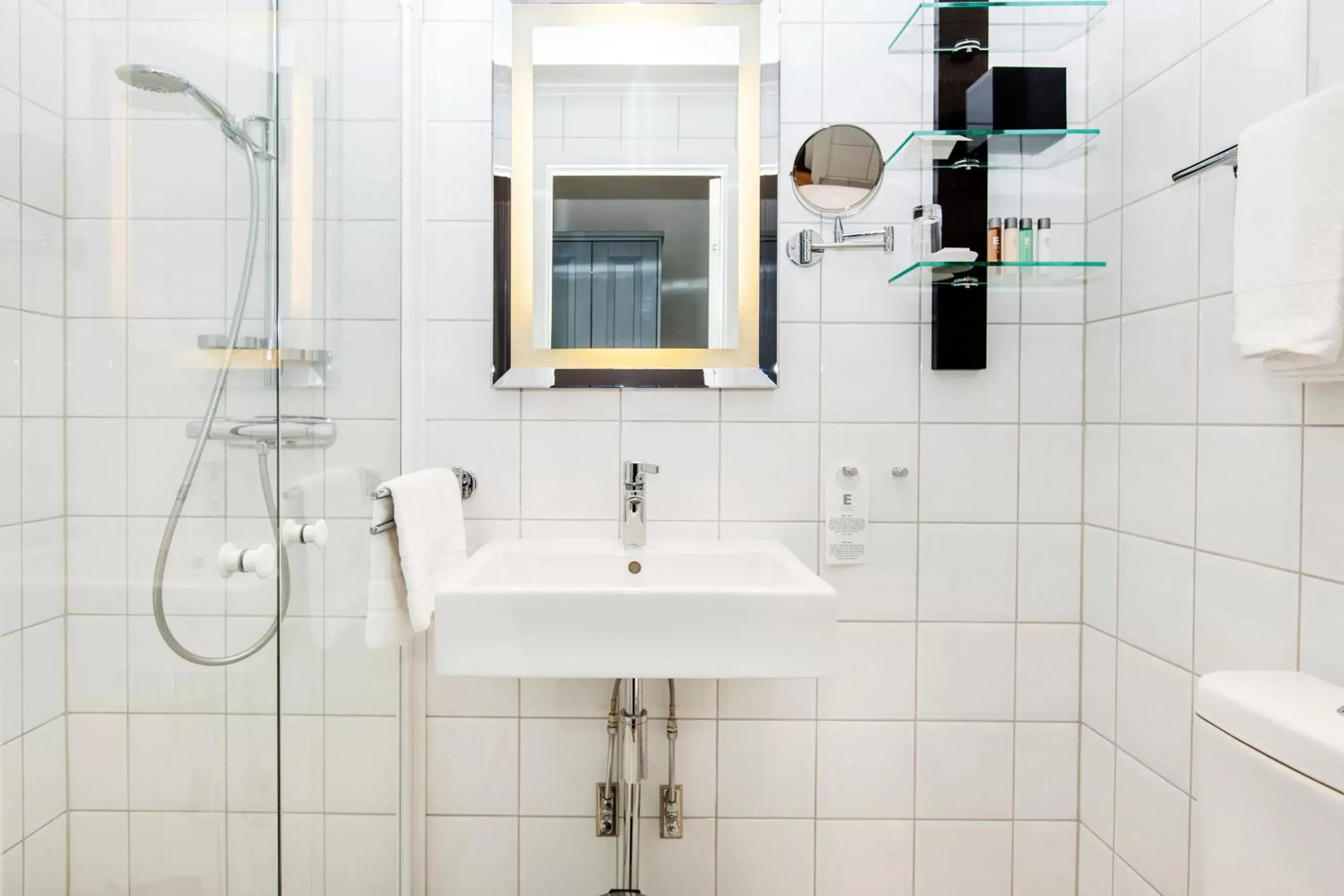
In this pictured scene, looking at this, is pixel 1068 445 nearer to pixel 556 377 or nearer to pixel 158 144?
pixel 556 377

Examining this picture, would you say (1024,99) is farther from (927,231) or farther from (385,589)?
(385,589)

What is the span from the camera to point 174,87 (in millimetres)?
831

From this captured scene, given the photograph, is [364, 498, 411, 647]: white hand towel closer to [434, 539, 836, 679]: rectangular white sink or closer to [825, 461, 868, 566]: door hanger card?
[434, 539, 836, 679]: rectangular white sink

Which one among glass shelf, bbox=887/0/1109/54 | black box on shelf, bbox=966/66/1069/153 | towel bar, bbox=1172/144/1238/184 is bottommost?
towel bar, bbox=1172/144/1238/184

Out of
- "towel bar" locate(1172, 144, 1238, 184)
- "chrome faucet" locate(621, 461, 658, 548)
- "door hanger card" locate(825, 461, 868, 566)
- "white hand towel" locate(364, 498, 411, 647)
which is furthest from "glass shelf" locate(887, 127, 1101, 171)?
"white hand towel" locate(364, 498, 411, 647)

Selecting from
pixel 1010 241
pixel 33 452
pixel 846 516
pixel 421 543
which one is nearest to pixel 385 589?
pixel 421 543

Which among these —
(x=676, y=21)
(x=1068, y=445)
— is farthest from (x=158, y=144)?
(x=1068, y=445)

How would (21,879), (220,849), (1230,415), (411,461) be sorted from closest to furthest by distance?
(21,879)
(220,849)
(1230,415)
(411,461)

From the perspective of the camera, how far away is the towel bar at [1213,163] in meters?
1.06

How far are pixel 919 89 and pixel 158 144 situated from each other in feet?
4.43

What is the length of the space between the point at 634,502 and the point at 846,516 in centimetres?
44

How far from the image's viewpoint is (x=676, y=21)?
1.53m

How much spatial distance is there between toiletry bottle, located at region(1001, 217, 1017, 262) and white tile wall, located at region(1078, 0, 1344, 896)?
0.21 m

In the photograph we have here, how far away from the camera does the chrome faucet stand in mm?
1437
